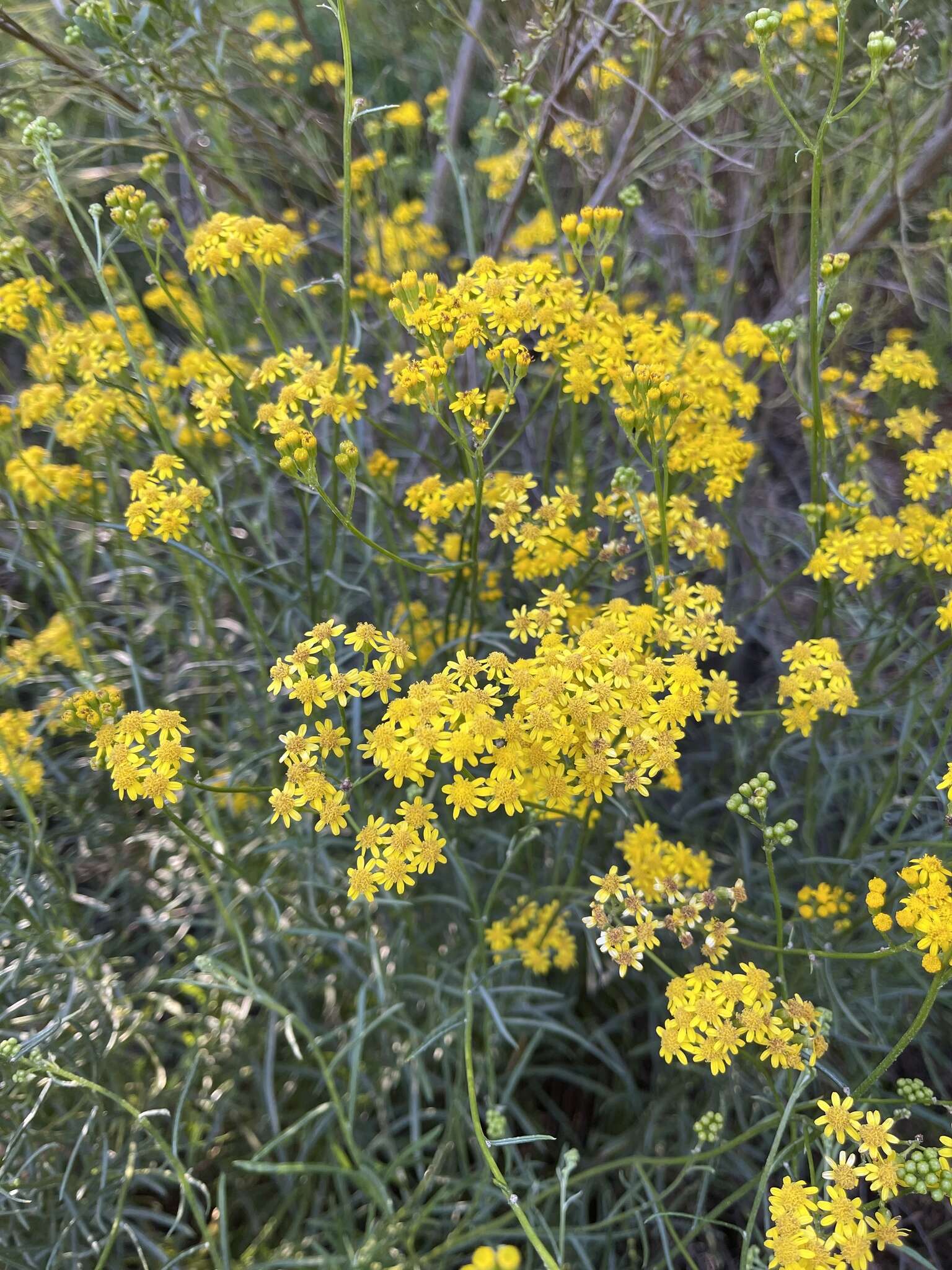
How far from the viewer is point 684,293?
3885 mm

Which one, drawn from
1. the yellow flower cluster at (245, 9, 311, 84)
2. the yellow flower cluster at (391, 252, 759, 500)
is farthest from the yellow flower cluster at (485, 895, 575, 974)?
the yellow flower cluster at (245, 9, 311, 84)

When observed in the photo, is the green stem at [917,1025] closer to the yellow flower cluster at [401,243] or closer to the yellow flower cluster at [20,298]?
the yellow flower cluster at [20,298]

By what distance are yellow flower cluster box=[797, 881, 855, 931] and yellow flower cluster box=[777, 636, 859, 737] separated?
415mm

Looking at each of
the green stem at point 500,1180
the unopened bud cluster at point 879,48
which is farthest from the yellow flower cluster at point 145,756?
the unopened bud cluster at point 879,48

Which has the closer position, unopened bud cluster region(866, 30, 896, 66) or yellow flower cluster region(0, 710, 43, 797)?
unopened bud cluster region(866, 30, 896, 66)

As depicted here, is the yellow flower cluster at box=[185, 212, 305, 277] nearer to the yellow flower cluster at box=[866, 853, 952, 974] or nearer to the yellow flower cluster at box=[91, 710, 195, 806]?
the yellow flower cluster at box=[91, 710, 195, 806]

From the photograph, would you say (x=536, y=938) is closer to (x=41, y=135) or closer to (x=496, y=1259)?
(x=496, y=1259)

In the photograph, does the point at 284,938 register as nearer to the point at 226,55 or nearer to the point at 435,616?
the point at 435,616

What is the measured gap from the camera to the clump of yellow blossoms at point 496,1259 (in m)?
1.04

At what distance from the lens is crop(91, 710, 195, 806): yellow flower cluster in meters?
1.55

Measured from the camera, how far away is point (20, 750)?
2.09 meters

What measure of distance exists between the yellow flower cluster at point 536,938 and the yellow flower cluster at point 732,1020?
54cm

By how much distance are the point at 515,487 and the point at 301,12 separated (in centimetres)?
172

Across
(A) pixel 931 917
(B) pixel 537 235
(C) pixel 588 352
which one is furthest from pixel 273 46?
(A) pixel 931 917
